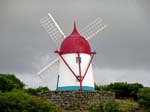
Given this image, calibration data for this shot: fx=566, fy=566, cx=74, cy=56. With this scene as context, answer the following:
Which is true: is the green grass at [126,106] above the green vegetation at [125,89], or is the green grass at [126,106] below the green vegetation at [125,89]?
below

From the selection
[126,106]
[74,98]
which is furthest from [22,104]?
[126,106]

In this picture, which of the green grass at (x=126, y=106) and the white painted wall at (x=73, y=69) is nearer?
the green grass at (x=126, y=106)

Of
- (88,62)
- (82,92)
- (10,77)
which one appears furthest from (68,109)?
(10,77)

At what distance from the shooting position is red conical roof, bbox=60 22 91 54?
169 feet

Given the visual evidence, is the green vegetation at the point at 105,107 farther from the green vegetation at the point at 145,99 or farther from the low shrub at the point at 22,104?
the green vegetation at the point at 145,99

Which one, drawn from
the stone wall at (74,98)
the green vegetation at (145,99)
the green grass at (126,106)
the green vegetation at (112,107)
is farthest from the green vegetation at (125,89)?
the green vegetation at (112,107)

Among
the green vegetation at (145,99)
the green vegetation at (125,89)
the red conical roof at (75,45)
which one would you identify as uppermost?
the red conical roof at (75,45)

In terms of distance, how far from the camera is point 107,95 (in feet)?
165

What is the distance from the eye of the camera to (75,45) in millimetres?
51531

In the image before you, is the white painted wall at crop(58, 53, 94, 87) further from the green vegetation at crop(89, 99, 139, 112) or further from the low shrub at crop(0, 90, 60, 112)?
the low shrub at crop(0, 90, 60, 112)

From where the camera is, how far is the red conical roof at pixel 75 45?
5151cm

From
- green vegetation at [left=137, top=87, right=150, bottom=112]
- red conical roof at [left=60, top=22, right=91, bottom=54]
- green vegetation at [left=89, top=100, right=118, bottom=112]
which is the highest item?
red conical roof at [left=60, top=22, right=91, bottom=54]

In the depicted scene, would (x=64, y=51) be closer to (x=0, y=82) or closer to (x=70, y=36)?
(x=70, y=36)

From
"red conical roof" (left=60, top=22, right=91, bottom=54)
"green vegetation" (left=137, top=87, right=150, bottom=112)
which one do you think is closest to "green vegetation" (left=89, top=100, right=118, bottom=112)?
"green vegetation" (left=137, top=87, right=150, bottom=112)
